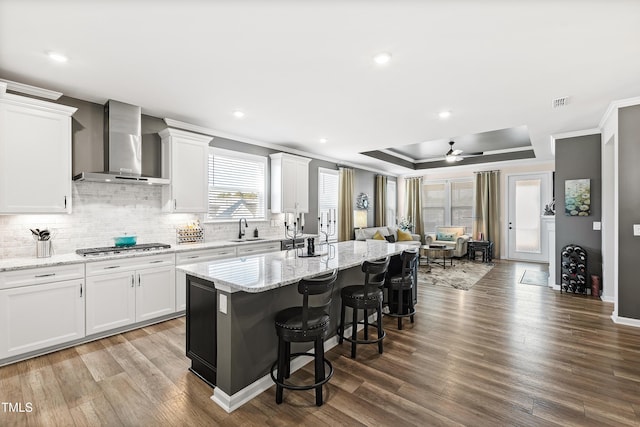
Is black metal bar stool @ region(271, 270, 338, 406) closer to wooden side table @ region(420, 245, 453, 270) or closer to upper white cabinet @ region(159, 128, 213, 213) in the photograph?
upper white cabinet @ region(159, 128, 213, 213)

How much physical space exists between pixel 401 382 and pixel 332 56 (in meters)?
2.88

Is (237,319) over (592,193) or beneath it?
beneath

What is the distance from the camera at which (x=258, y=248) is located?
499 cm

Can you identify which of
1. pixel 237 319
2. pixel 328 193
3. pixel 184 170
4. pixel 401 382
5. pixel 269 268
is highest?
pixel 184 170

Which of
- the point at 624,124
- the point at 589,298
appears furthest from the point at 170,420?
the point at 589,298

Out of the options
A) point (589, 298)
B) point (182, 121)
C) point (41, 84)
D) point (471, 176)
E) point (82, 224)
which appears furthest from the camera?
point (471, 176)

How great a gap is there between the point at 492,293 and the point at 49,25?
646 centimetres

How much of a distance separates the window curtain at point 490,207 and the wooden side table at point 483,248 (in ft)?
1.07

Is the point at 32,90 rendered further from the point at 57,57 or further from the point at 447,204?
the point at 447,204

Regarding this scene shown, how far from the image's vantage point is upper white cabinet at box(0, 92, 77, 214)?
116 inches

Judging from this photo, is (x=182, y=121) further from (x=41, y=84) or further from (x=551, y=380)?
(x=551, y=380)

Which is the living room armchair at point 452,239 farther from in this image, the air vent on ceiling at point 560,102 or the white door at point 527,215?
the air vent on ceiling at point 560,102

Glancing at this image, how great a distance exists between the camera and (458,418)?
6.72 ft

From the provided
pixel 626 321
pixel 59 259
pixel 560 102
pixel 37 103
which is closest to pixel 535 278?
pixel 626 321
